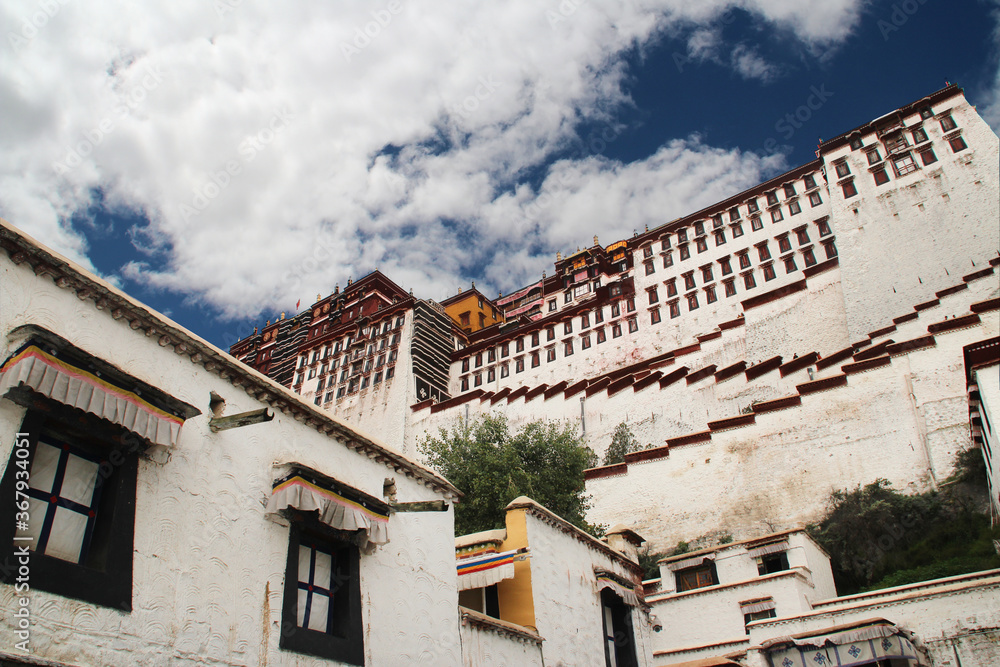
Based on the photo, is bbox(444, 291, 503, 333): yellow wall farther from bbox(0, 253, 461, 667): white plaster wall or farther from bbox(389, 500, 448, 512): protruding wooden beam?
bbox(0, 253, 461, 667): white plaster wall

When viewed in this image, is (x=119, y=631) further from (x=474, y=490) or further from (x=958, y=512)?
(x=958, y=512)

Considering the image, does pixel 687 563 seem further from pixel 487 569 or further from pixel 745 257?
pixel 745 257

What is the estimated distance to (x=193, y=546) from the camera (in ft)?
18.5

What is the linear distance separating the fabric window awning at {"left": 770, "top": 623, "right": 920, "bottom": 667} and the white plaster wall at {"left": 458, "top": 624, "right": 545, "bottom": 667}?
6.17 m

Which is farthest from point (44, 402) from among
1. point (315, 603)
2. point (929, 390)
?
point (929, 390)

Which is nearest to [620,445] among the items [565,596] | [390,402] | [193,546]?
[390,402]

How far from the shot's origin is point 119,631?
485 cm

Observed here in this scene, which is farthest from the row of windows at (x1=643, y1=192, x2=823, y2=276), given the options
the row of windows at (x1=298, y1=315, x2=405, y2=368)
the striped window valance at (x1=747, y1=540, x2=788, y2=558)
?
the striped window valance at (x1=747, y1=540, x2=788, y2=558)

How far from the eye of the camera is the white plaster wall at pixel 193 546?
4.79 metres

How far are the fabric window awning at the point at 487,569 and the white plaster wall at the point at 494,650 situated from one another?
0.74 m

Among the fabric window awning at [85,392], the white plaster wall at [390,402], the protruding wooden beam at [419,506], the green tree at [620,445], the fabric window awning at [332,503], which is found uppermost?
the white plaster wall at [390,402]

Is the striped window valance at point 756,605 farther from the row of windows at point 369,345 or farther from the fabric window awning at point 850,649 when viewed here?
the row of windows at point 369,345

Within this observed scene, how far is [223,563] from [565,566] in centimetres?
592

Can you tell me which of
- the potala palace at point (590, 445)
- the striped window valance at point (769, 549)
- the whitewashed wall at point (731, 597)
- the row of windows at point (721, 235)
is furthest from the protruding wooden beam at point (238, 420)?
the row of windows at point (721, 235)
